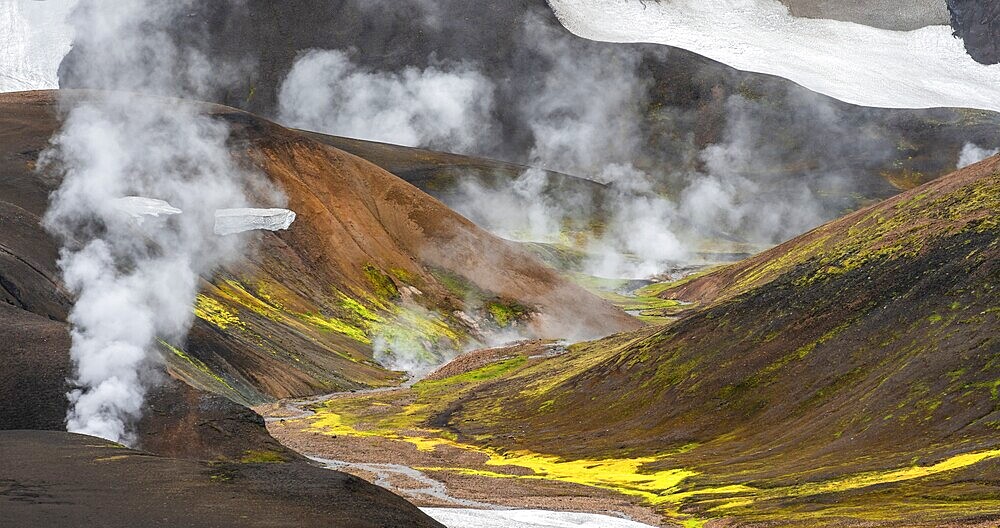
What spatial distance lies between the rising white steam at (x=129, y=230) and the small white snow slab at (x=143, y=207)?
1.68 feet

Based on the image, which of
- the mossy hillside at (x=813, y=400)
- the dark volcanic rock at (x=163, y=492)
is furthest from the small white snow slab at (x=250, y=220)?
the dark volcanic rock at (x=163, y=492)

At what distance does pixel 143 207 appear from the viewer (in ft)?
314

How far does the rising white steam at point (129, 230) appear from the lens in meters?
36.3

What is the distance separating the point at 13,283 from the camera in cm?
4712

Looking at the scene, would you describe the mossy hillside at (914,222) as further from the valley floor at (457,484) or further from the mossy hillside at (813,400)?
the valley floor at (457,484)

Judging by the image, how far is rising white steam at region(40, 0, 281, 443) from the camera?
36281 mm

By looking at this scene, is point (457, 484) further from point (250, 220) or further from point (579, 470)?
point (250, 220)

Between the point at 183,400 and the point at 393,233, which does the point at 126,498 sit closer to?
the point at 183,400

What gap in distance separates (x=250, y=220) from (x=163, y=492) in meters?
86.6

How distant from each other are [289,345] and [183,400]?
2128 inches

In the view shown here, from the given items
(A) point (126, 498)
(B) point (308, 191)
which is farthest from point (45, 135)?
(A) point (126, 498)

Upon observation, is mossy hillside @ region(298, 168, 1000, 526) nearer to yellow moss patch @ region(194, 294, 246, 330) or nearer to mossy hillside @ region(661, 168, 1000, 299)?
mossy hillside @ region(661, 168, 1000, 299)

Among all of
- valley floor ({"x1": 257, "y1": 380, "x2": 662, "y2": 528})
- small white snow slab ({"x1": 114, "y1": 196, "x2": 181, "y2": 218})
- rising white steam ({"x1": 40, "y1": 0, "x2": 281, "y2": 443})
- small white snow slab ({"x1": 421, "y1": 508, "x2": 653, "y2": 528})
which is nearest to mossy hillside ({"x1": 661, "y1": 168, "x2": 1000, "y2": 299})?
valley floor ({"x1": 257, "y1": 380, "x2": 662, "y2": 528})

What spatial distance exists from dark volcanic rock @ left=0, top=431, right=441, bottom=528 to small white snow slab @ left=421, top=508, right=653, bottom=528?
9.92 meters
